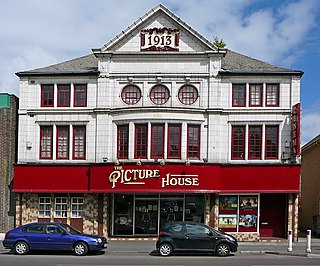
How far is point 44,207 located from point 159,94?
29.3 ft

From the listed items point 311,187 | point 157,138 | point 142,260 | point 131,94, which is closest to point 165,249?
point 142,260

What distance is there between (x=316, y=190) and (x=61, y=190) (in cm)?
1741

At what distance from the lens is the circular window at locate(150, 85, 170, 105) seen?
27.5 meters

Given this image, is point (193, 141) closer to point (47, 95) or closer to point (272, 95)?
point (272, 95)

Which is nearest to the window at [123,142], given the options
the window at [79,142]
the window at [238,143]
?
the window at [79,142]

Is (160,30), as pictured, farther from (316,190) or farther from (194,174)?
(316,190)

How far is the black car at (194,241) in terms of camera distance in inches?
813

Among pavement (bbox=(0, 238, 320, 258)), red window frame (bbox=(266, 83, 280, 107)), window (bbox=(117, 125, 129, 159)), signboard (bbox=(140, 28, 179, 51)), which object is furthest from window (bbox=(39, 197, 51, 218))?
red window frame (bbox=(266, 83, 280, 107))

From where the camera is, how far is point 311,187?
1410 inches

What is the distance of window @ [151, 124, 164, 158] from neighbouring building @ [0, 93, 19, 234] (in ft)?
26.7

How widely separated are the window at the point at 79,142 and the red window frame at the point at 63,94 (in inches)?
59.3

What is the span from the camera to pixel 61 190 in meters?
27.2

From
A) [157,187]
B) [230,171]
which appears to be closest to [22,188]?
[157,187]

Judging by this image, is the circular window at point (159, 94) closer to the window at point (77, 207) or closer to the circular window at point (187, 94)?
the circular window at point (187, 94)
